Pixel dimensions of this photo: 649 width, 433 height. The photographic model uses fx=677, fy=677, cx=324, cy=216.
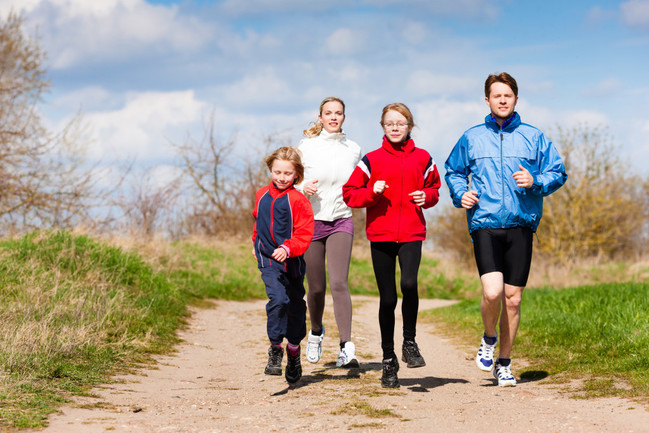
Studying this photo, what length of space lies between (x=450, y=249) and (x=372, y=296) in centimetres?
1556

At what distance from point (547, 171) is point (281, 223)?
2.27 meters

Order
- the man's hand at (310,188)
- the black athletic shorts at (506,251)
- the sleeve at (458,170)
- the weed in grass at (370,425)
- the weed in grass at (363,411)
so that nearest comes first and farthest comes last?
the weed in grass at (370,425)
the weed in grass at (363,411)
the black athletic shorts at (506,251)
the sleeve at (458,170)
the man's hand at (310,188)

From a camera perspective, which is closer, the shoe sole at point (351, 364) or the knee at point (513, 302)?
the knee at point (513, 302)

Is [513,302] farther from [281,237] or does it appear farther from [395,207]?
[281,237]

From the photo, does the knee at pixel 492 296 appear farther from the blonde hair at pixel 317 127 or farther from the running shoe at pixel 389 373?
the blonde hair at pixel 317 127

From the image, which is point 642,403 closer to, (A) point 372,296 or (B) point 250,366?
(B) point 250,366

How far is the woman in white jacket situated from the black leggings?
2.21 ft

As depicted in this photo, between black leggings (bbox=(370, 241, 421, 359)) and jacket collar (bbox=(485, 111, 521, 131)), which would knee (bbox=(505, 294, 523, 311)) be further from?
jacket collar (bbox=(485, 111, 521, 131))

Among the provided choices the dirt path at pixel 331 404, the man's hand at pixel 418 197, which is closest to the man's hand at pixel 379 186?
the man's hand at pixel 418 197

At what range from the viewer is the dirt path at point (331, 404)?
4.59 metres

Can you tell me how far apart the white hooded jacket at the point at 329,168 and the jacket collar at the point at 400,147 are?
2.55 ft

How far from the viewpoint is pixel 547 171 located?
5.66 m

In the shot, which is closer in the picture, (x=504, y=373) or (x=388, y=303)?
(x=388, y=303)

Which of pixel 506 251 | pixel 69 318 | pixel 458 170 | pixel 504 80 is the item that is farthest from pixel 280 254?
pixel 69 318
